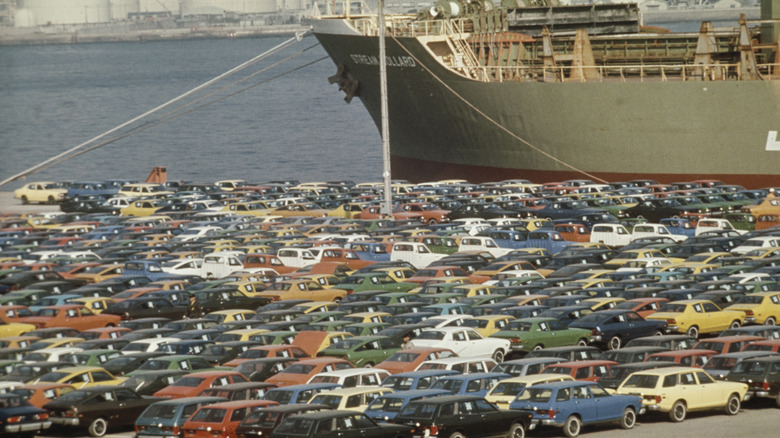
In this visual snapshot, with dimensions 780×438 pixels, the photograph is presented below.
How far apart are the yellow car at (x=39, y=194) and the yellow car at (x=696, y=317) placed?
4573cm

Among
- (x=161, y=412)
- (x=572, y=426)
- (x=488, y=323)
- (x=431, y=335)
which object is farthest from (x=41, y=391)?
(x=488, y=323)

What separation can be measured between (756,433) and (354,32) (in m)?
57.8

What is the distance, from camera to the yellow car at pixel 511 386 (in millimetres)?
21156

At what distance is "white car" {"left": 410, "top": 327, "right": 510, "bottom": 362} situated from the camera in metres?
26.8

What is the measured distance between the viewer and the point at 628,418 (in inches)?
829

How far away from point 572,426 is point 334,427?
4.63 meters

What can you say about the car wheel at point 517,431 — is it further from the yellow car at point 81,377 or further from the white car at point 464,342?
the yellow car at point 81,377

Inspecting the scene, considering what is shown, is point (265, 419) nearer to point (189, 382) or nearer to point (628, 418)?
point (189, 382)

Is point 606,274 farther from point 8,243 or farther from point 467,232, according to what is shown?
point 8,243

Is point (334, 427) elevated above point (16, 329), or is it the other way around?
point (334, 427)

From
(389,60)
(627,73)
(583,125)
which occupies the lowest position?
(583,125)

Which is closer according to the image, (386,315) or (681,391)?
(681,391)

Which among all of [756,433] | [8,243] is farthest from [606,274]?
[8,243]

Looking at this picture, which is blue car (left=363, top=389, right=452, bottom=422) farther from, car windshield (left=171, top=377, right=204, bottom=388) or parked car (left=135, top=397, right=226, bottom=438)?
car windshield (left=171, top=377, right=204, bottom=388)
